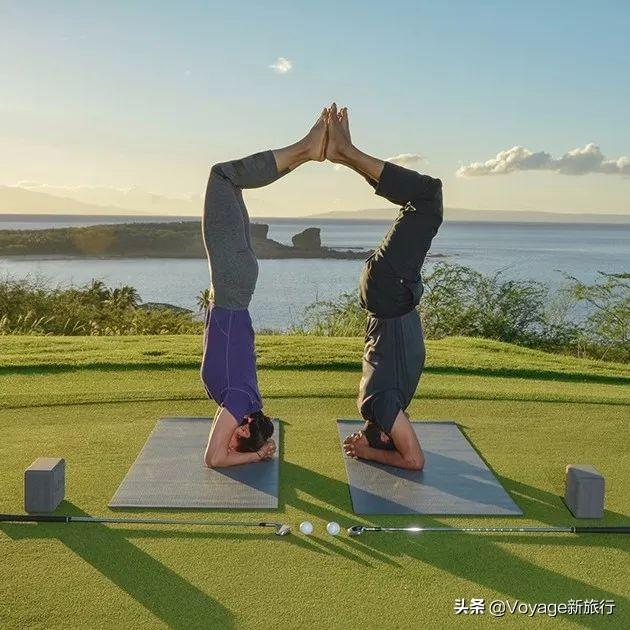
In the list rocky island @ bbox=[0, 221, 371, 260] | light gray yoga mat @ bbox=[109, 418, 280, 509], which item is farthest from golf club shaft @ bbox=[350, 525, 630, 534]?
rocky island @ bbox=[0, 221, 371, 260]

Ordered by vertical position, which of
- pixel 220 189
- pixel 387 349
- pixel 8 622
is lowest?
pixel 8 622

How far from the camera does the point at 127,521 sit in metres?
4.13

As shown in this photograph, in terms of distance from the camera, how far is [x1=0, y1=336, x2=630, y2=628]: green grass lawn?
3.33 m

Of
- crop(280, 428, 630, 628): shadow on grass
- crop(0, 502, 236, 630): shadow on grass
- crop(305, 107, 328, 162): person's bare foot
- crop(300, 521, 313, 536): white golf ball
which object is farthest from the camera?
crop(305, 107, 328, 162): person's bare foot

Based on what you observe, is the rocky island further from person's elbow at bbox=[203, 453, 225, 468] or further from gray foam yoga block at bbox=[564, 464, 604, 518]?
gray foam yoga block at bbox=[564, 464, 604, 518]

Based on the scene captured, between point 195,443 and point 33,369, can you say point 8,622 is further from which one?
point 33,369

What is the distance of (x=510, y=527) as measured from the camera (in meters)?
4.20

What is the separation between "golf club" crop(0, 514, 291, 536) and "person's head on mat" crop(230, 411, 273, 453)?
113 cm

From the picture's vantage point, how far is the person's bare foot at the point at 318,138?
16.3ft

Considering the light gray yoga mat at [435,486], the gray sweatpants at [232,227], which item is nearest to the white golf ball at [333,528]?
the light gray yoga mat at [435,486]

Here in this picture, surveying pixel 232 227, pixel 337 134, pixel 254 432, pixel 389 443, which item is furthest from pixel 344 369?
pixel 337 134

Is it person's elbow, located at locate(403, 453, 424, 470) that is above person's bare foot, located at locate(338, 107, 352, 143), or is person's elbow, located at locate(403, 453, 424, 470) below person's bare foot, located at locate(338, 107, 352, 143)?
below

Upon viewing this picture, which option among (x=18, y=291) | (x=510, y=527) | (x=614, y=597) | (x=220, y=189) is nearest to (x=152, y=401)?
(x=220, y=189)

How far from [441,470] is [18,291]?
1315 cm
